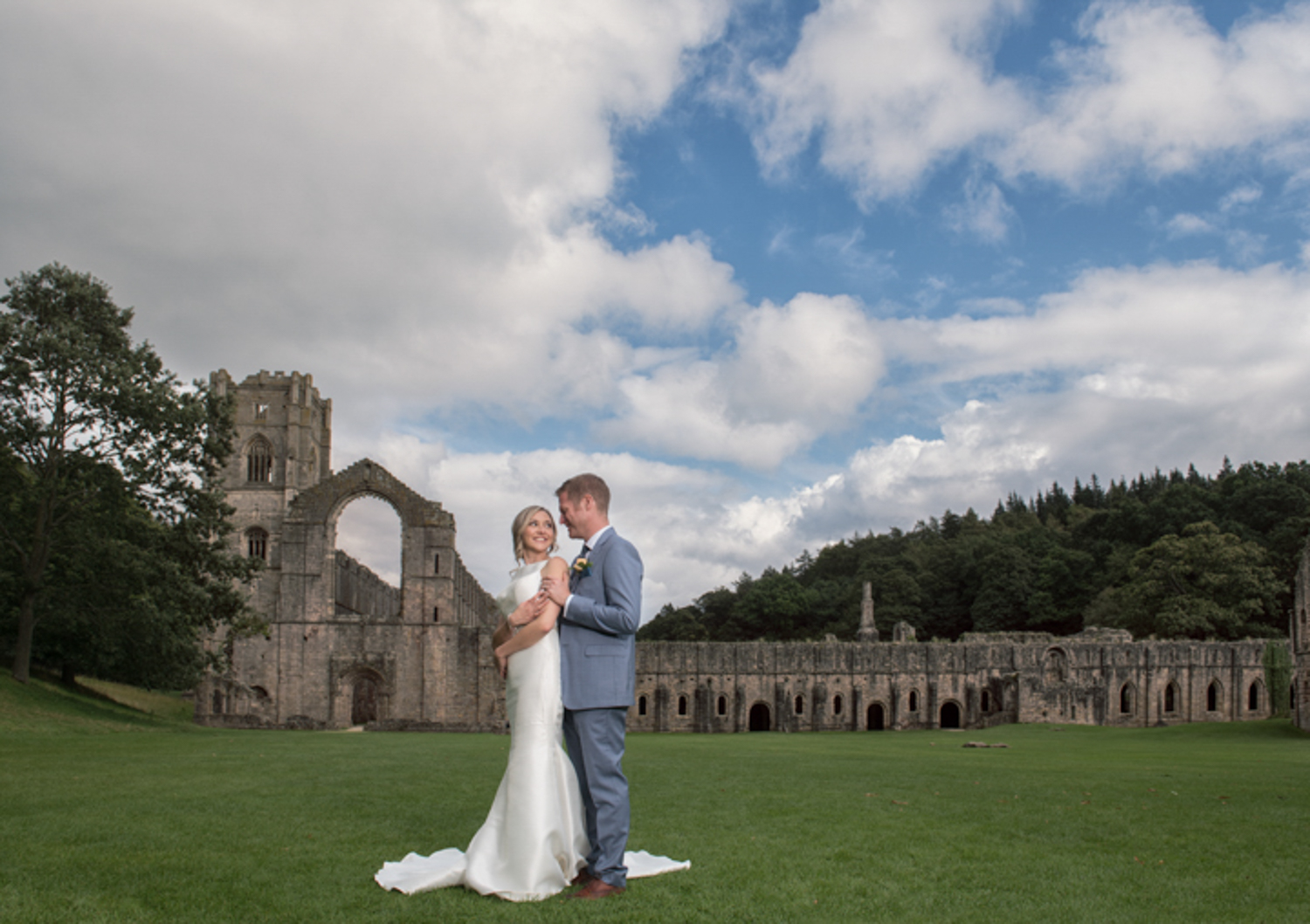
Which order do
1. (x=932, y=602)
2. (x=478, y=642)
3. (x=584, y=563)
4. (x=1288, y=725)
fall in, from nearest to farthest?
(x=584, y=563)
(x=1288, y=725)
(x=478, y=642)
(x=932, y=602)

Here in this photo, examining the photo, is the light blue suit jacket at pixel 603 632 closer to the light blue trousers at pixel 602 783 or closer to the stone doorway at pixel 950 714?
the light blue trousers at pixel 602 783

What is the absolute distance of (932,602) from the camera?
291 ft

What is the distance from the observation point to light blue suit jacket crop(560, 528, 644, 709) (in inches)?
278

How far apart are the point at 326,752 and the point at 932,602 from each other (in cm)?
7706

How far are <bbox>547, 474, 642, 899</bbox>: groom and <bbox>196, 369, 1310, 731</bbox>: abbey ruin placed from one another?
36.2 m

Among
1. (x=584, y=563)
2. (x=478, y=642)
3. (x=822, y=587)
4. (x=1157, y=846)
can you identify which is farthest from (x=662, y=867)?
(x=822, y=587)

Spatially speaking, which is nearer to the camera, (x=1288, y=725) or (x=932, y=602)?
(x=1288, y=725)

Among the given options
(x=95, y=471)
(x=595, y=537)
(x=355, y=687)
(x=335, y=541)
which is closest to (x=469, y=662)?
(x=355, y=687)

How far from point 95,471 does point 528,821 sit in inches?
1073

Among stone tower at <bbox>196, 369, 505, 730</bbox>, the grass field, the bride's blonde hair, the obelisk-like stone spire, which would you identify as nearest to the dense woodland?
the obelisk-like stone spire

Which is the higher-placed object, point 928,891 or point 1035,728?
point 928,891

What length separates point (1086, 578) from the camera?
3204 inches

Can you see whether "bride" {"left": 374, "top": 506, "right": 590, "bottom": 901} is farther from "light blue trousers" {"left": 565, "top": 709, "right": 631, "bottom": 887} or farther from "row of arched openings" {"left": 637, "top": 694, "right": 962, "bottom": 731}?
"row of arched openings" {"left": 637, "top": 694, "right": 962, "bottom": 731}

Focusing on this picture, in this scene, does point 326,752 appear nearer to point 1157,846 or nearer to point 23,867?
point 23,867
